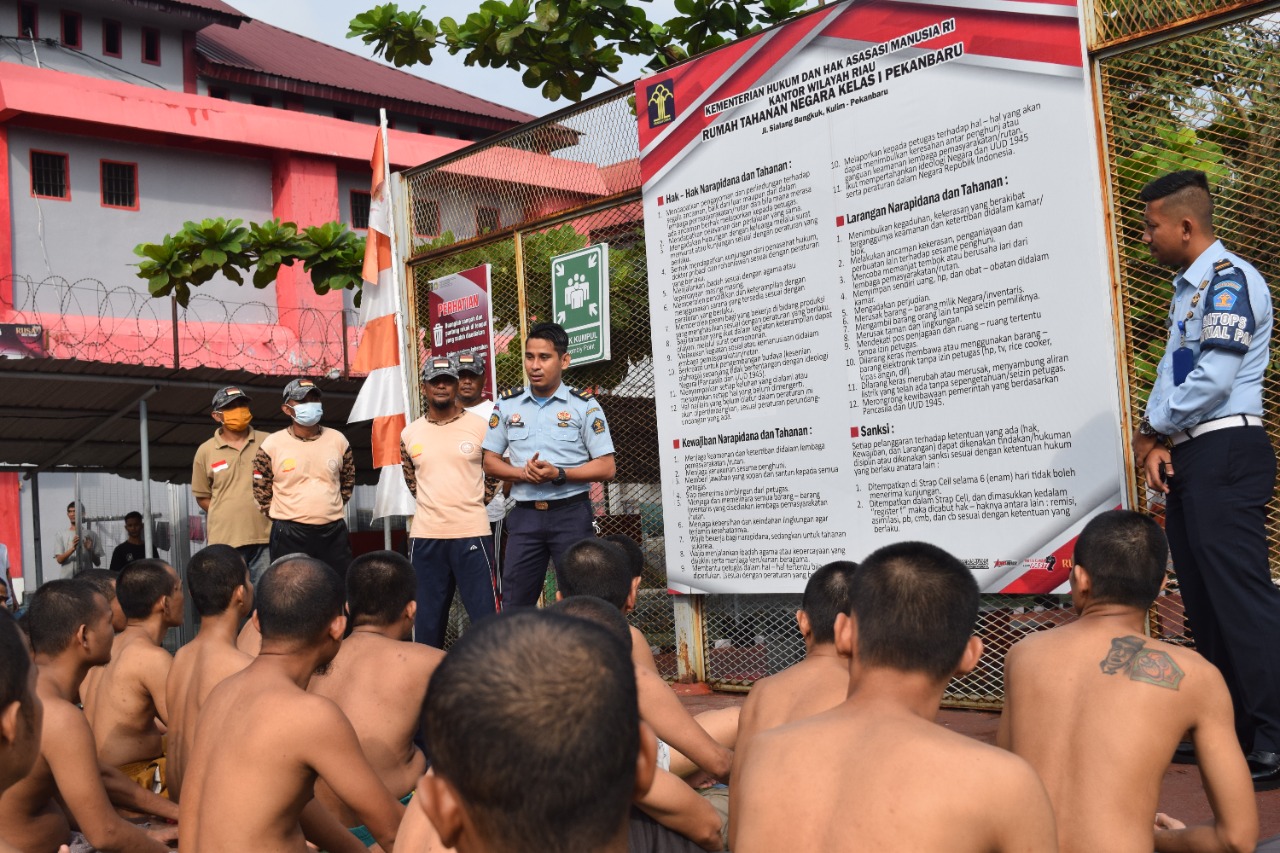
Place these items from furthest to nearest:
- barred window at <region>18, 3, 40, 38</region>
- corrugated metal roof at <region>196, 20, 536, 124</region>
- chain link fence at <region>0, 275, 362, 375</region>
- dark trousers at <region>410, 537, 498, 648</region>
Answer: corrugated metal roof at <region>196, 20, 536, 124</region>, barred window at <region>18, 3, 40, 38</region>, chain link fence at <region>0, 275, 362, 375</region>, dark trousers at <region>410, 537, 498, 648</region>

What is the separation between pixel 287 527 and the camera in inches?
300

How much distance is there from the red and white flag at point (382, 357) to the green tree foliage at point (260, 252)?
1.82 m

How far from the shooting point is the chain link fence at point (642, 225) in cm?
489

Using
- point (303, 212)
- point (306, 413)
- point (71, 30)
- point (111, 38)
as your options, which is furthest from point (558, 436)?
point (111, 38)

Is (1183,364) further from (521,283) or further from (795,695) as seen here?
(521,283)

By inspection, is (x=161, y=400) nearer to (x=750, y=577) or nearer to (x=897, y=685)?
(x=750, y=577)

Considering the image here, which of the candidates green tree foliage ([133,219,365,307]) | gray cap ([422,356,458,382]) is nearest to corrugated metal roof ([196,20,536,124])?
green tree foliage ([133,219,365,307])

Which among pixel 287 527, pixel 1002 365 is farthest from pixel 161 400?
pixel 1002 365

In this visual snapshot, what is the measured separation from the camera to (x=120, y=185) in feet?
75.0

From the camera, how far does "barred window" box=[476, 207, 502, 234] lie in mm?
8102

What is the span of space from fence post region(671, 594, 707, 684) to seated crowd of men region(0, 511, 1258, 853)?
1.81 m

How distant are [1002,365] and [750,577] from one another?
182 centimetres

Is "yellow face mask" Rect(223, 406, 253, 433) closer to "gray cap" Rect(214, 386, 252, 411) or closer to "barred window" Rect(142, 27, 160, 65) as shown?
"gray cap" Rect(214, 386, 252, 411)

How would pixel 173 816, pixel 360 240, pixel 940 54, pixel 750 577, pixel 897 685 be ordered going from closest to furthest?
1. pixel 897 685
2. pixel 173 816
3. pixel 940 54
4. pixel 750 577
5. pixel 360 240
